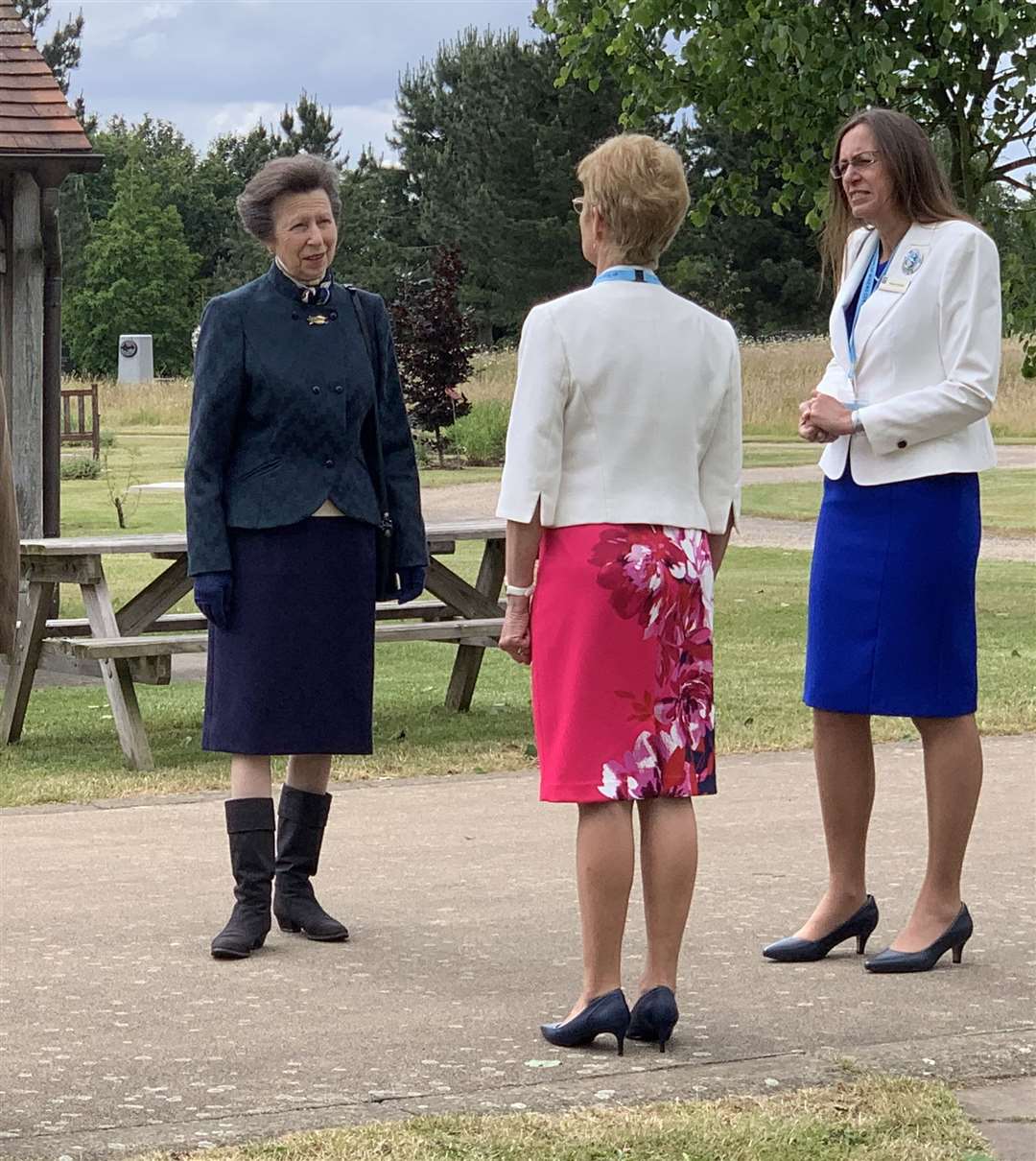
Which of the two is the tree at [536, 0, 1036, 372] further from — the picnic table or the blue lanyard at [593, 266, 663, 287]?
the blue lanyard at [593, 266, 663, 287]

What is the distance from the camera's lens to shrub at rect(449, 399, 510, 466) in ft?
122

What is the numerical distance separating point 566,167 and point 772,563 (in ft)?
121

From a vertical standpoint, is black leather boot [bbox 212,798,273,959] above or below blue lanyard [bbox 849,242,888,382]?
below

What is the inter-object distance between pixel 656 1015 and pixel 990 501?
74.6 ft

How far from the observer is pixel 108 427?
49844mm

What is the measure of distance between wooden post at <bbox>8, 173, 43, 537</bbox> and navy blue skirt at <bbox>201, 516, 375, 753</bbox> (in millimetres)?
8294

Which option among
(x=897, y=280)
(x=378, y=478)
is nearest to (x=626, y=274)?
(x=897, y=280)

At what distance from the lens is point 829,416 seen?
16.5ft

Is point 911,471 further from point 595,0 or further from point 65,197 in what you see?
point 65,197

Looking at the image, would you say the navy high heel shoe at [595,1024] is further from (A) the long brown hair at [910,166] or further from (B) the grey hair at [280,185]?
(B) the grey hair at [280,185]

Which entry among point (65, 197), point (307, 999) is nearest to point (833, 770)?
point (307, 999)

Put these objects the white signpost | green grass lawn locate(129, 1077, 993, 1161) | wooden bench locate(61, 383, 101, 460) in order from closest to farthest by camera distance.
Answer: green grass lawn locate(129, 1077, 993, 1161) < wooden bench locate(61, 383, 101, 460) < the white signpost

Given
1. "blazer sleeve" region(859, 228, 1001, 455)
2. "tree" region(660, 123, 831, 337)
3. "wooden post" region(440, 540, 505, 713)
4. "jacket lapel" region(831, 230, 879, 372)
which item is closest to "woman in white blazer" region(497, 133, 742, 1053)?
"blazer sleeve" region(859, 228, 1001, 455)

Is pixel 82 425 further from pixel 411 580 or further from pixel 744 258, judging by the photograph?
pixel 411 580
